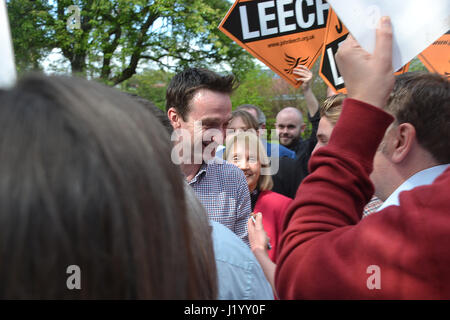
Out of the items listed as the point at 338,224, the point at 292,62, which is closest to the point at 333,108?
the point at 292,62

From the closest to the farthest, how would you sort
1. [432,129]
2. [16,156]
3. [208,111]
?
[16,156]
[432,129]
[208,111]

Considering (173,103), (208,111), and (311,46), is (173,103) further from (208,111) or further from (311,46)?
(311,46)

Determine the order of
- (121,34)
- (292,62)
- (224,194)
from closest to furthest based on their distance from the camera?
1. (224,194)
2. (292,62)
3. (121,34)

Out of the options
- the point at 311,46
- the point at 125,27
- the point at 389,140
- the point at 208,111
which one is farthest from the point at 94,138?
the point at 125,27

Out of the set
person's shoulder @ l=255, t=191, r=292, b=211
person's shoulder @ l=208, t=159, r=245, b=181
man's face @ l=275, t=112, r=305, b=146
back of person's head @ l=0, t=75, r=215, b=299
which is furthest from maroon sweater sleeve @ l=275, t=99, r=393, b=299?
man's face @ l=275, t=112, r=305, b=146

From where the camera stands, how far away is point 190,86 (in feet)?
8.63

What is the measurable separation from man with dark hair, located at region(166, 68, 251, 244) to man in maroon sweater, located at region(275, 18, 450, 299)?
4.98ft

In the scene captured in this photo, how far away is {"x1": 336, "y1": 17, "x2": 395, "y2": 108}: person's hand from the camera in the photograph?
904 mm

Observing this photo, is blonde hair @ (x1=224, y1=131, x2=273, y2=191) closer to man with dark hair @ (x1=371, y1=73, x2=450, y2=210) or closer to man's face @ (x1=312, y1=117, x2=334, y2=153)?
man's face @ (x1=312, y1=117, x2=334, y2=153)

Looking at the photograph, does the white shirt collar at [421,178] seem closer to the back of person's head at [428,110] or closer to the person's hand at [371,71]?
the back of person's head at [428,110]

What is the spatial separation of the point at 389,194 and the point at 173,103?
1.77 metres

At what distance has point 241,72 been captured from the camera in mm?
14031

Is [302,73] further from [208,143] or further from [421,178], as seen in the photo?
[421,178]

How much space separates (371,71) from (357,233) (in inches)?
14.1
